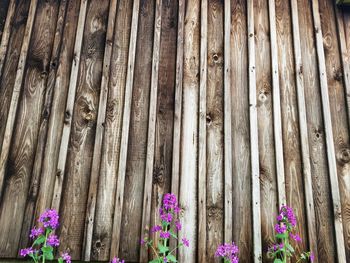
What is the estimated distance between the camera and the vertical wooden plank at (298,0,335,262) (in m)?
2.75

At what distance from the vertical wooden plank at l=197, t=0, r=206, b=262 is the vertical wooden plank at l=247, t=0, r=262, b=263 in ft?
1.19

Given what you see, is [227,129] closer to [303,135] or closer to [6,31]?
[303,135]

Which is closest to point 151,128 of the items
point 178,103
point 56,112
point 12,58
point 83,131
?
point 178,103

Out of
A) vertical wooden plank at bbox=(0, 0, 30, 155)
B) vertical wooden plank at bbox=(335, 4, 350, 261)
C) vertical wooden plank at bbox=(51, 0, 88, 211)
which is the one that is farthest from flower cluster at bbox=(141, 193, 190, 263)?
vertical wooden plank at bbox=(0, 0, 30, 155)

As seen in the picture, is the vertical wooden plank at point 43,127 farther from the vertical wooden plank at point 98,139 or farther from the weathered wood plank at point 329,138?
the weathered wood plank at point 329,138

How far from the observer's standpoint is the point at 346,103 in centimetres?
312

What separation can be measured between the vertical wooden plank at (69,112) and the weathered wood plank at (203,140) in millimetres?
1086

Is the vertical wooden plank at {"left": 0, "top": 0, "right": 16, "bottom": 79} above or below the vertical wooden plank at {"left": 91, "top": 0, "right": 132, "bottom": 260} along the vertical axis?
above

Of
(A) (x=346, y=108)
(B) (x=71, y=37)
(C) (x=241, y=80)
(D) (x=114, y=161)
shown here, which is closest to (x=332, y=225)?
(A) (x=346, y=108)

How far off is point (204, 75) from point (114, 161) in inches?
42.2

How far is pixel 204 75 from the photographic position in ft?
10.2

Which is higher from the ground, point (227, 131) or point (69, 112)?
point (69, 112)

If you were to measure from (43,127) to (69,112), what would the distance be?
0.25 meters

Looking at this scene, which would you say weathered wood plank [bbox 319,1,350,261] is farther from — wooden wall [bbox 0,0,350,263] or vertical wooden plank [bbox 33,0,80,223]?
vertical wooden plank [bbox 33,0,80,223]
